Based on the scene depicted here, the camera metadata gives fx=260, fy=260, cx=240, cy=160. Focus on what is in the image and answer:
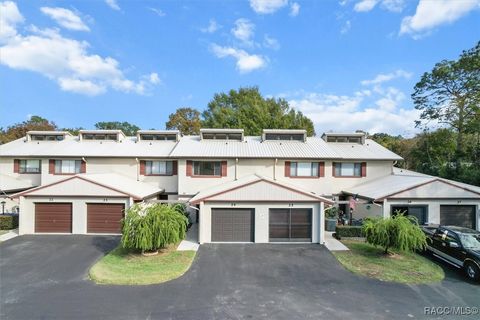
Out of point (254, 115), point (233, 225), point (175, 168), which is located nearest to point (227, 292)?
point (233, 225)

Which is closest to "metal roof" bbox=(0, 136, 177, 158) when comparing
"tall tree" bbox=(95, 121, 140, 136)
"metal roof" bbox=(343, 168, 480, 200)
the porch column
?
the porch column

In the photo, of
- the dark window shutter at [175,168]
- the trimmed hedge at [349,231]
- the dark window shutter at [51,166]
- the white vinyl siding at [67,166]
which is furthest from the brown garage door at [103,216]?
the trimmed hedge at [349,231]

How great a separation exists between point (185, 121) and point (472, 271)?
146 feet

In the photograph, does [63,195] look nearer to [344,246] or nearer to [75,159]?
[75,159]

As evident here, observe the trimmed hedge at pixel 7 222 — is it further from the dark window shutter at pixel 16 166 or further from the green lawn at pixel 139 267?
the green lawn at pixel 139 267

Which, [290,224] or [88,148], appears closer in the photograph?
[290,224]

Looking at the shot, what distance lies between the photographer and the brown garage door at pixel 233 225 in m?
16.5

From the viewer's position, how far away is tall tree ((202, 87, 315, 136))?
126 ft

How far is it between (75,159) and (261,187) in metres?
16.6

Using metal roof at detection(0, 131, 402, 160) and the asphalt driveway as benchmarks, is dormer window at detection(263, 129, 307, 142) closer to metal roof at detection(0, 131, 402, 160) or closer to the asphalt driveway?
metal roof at detection(0, 131, 402, 160)

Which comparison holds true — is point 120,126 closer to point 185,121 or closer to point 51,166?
point 185,121

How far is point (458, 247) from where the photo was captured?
12.3m

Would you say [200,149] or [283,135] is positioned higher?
[283,135]

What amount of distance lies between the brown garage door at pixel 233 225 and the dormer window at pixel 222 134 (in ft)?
31.9
